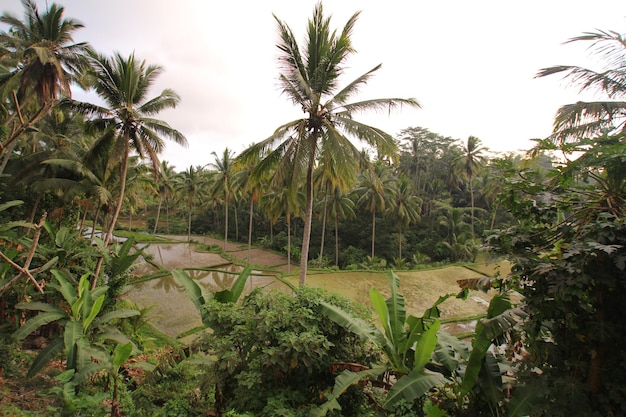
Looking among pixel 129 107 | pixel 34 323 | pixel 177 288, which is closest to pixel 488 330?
pixel 34 323

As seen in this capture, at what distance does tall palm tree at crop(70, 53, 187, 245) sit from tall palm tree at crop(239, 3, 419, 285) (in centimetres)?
411

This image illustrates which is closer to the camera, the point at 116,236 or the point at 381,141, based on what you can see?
the point at 381,141

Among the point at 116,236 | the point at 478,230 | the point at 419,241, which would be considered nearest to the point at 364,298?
the point at 419,241

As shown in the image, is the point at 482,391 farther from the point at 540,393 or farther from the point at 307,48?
the point at 307,48

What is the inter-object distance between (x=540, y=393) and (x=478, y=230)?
28.9 metres

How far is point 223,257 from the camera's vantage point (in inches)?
818

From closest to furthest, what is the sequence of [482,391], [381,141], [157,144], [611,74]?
[482,391] < [611,74] < [381,141] < [157,144]

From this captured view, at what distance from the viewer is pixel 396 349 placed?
3799mm

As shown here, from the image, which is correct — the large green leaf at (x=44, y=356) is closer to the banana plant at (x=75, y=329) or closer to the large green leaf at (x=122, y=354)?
the banana plant at (x=75, y=329)

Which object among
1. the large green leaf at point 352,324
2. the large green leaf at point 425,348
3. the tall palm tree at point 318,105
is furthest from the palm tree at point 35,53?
the large green leaf at point 425,348

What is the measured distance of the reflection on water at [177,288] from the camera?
9602 millimetres

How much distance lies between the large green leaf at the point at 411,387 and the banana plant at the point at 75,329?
4.24 m

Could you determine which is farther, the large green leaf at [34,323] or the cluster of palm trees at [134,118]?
the cluster of palm trees at [134,118]

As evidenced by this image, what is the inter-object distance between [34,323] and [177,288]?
27.9 ft
